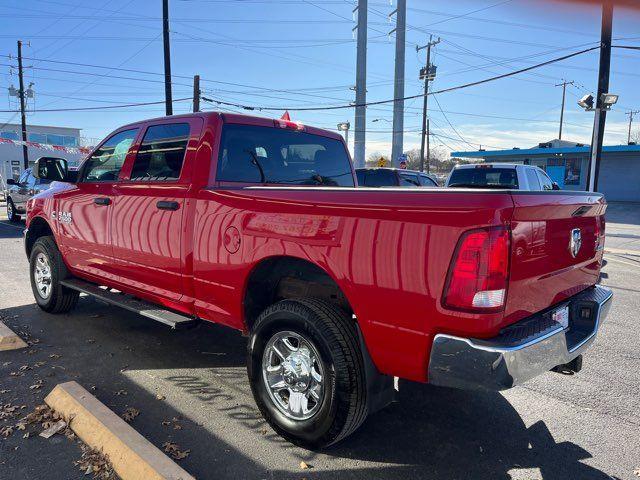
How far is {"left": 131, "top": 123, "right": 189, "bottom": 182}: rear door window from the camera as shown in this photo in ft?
12.7

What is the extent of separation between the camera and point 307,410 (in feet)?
9.64

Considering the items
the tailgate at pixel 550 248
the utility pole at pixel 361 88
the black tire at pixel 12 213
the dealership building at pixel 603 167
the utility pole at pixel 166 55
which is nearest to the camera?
the tailgate at pixel 550 248

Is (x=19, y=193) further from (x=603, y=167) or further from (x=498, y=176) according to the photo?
(x=603, y=167)

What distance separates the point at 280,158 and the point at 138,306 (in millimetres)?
1739

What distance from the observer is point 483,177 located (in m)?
10.5

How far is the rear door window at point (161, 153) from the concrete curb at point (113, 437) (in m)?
1.73

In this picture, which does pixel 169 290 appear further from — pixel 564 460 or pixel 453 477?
pixel 564 460

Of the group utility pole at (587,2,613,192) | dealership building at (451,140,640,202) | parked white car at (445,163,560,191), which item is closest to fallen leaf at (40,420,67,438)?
parked white car at (445,163,560,191)

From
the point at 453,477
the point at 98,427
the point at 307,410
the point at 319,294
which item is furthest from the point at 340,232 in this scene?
the point at 98,427

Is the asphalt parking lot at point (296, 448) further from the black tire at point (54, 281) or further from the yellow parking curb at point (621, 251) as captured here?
the yellow parking curb at point (621, 251)

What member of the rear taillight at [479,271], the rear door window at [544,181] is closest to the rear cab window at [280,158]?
the rear taillight at [479,271]

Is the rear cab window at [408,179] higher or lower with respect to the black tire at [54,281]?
higher

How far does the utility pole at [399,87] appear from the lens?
2802cm

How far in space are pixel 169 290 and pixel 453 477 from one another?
2.47m
